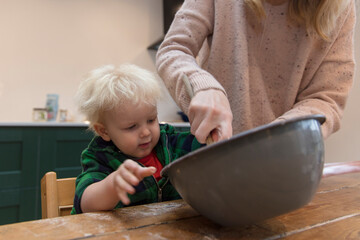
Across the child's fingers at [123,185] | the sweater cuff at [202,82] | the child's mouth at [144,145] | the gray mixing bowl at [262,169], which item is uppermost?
the sweater cuff at [202,82]

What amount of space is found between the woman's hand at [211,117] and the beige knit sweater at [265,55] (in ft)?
1.12

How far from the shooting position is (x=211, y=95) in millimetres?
583

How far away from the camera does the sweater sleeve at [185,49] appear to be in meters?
0.71

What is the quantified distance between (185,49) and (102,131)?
1.17 ft

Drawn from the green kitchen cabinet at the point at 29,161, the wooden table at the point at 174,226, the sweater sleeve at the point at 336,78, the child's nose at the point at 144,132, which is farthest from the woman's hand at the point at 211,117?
the green kitchen cabinet at the point at 29,161

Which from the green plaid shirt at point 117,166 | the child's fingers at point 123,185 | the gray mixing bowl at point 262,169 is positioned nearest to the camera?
the gray mixing bowl at point 262,169

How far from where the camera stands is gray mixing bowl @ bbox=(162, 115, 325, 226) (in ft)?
1.14

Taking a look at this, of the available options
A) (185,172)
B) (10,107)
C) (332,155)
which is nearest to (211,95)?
(185,172)

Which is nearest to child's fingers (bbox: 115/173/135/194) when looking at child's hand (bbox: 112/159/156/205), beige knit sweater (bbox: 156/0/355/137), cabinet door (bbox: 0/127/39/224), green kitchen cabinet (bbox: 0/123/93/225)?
child's hand (bbox: 112/159/156/205)

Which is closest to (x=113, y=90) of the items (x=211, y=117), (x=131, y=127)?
(x=131, y=127)

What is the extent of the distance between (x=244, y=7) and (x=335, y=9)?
28 centimetres

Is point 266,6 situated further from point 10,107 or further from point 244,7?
point 10,107

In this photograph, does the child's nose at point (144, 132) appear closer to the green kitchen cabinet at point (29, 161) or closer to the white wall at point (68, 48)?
the green kitchen cabinet at point (29, 161)

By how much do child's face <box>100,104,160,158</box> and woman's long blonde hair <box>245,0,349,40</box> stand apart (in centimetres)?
48
